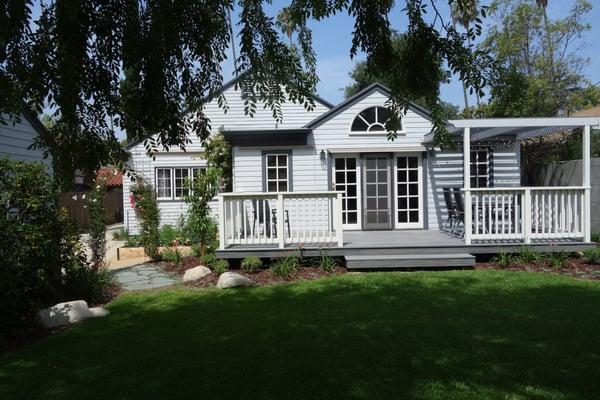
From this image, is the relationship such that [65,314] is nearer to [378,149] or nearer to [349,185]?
[349,185]

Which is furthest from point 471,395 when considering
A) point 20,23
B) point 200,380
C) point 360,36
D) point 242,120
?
point 242,120

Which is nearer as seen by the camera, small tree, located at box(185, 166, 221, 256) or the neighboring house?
the neighboring house

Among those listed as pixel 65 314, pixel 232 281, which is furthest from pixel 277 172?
pixel 65 314

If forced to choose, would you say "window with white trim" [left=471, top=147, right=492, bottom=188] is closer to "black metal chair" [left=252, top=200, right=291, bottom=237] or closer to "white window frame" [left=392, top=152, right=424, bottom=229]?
"white window frame" [left=392, top=152, right=424, bottom=229]

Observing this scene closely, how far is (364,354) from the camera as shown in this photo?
16.0ft

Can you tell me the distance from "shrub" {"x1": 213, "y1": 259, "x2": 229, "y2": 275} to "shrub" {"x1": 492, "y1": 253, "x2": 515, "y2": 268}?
486cm

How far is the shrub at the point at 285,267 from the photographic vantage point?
907 centimetres

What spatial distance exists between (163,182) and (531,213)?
35.4 ft

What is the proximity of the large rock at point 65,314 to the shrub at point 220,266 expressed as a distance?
9.42ft

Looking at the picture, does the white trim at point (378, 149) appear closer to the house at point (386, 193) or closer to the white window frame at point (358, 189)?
the house at point (386, 193)

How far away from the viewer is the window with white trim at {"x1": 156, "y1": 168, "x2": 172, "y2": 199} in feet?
54.6

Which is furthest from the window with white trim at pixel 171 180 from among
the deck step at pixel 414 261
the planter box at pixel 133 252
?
the deck step at pixel 414 261

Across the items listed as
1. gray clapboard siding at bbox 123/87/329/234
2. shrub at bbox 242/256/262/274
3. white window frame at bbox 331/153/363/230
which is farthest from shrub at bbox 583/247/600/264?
gray clapboard siding at bbox 123/87/329/234

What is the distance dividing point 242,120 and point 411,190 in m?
6.23
